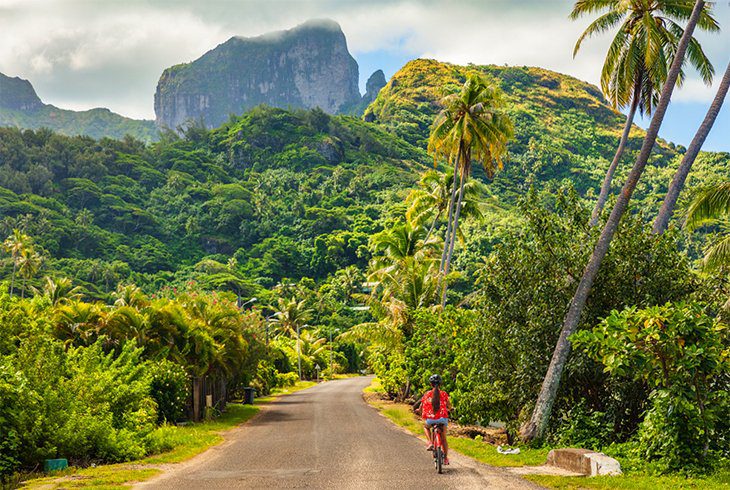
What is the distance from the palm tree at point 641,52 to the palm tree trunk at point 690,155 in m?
2.92

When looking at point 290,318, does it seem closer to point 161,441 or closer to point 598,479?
point 161,441

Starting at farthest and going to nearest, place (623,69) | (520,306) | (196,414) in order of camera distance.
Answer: (196,414)
(623,69)
(520,306)

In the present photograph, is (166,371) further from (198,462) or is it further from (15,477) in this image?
(15,477)

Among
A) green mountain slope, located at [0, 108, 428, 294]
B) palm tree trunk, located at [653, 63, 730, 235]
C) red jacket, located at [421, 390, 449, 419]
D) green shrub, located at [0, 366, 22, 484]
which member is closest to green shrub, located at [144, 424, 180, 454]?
green shrub, located at [0, 366, 22, 484]

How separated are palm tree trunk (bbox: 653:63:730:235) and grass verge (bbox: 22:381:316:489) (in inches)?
563

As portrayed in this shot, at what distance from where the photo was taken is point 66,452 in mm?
14852

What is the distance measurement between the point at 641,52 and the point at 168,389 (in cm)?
1941

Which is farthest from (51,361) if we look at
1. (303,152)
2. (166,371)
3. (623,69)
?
(303,152)

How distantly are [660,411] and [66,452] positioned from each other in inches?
479

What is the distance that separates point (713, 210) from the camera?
64.6 ft

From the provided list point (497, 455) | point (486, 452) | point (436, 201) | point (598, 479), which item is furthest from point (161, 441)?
point (436, 201)

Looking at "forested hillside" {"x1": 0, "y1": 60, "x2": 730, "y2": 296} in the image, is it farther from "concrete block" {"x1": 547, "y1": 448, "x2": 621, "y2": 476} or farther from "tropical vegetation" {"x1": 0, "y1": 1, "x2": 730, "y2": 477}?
"concrete block" {"x1": 547, "y1": 448, "x2": 621, "y2": 476}

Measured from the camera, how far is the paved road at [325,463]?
12.7 metres

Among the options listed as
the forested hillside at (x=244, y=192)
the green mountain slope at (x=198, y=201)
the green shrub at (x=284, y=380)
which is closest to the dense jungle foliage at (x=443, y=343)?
the green shrub at (x=284, y=380)
